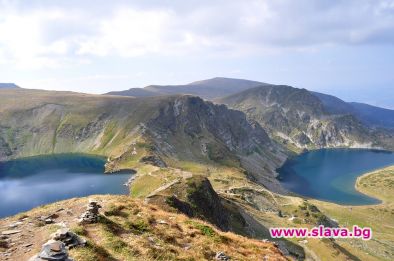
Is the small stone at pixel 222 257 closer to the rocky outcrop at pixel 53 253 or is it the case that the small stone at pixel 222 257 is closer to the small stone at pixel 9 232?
the rocky outcrop at pixel 53 253

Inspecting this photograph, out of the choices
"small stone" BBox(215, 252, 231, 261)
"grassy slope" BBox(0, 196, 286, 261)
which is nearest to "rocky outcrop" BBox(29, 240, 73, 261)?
"grassy slope" BBox(0, 196, 286, 261)

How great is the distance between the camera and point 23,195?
189m

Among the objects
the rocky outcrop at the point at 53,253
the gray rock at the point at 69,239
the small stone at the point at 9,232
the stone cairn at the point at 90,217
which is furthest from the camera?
the stone cairn at the point at 90,217

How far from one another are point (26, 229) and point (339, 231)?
169248mm

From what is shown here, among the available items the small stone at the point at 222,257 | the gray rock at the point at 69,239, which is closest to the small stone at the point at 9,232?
the gray rock at the point at 69,239

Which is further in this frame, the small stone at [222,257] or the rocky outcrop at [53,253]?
the small stone at [222,257]

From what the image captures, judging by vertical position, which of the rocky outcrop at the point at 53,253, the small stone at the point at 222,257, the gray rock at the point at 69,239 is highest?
the rocky outcrop at the point at 53,253

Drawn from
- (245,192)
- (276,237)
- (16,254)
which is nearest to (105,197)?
(16,254)

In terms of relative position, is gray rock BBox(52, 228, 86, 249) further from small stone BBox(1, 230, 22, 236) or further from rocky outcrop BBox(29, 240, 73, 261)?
small stone BBox(1, 230, 22, 236)

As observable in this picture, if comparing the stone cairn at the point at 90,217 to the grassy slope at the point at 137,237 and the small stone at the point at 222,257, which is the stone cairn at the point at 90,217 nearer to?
the grassy slope at the point at 137,237

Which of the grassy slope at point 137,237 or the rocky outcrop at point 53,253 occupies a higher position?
the rocky outcrop at point 53,253

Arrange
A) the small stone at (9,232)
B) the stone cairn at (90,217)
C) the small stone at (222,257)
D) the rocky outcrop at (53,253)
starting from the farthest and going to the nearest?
the stone cairn at (90,217) → the small stone at (222,257) → the small stone at (9,232) → the rocky outcrop at (53,253)

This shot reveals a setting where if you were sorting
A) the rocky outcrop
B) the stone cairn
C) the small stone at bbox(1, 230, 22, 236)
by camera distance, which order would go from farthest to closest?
the stone cairn
the small stone at bbox(1, 230, 22, 236)
the rocky outcrop

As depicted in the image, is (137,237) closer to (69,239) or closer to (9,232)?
(69,239)
